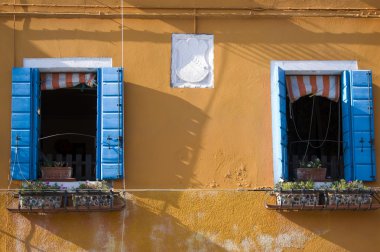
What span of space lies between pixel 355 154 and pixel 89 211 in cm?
351

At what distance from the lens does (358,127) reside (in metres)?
9.27

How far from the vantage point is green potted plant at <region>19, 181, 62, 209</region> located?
28.6 feet

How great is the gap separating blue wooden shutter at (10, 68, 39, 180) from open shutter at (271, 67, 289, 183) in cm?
310

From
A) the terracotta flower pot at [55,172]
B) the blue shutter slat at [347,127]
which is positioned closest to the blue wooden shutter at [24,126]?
the terracotta flower pot at [55,172]

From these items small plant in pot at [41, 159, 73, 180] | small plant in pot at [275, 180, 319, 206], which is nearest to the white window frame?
small plant in pot at [41, 159, 73, 180]

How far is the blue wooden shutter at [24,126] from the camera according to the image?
355 inches

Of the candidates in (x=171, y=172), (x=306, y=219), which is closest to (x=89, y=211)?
(x=171, y=172)

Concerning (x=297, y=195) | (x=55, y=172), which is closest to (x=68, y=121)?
(x=55, y=172)

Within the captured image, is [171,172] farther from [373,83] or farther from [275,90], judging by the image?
[373,83]

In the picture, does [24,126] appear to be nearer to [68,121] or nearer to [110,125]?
[110,125]

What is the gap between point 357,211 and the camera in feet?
30.3

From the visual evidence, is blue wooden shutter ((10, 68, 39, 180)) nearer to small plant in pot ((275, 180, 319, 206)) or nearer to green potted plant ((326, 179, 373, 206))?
small plant in pot ((275, 180, 319, 206))

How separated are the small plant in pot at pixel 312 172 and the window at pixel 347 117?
0.55 feet

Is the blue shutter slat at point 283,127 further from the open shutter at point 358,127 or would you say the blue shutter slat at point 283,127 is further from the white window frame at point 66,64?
the white window frame at point 66,64
